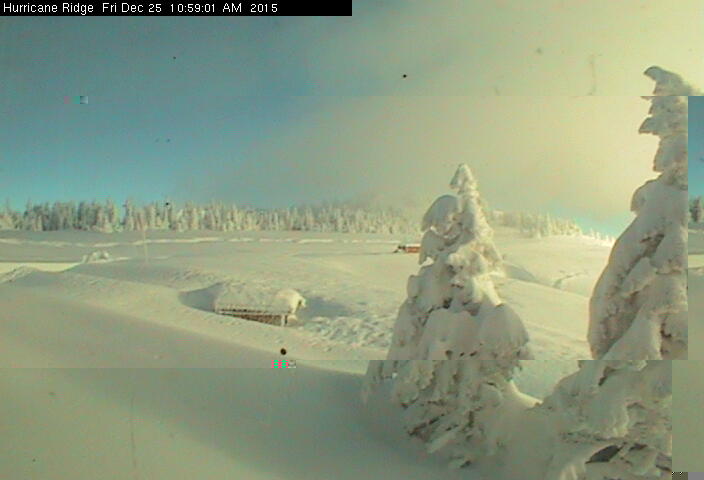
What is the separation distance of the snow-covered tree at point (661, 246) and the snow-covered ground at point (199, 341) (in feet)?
0.52

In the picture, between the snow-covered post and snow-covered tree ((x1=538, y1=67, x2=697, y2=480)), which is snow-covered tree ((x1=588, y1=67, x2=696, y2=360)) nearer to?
snow-covered tree ((x1=538, y1=67, x2=697, y2=480))

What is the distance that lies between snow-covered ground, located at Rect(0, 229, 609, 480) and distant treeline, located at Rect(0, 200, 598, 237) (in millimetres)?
50

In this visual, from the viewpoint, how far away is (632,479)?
204 centimetres

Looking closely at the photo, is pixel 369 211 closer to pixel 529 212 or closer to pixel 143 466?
pixel 529 212

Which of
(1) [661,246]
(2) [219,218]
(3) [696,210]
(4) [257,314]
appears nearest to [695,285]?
(1) [661,246]

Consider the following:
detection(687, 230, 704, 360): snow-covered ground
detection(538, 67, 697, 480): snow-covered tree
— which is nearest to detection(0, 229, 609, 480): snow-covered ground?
detection(538, 67, 697, 480): snow-covered tree

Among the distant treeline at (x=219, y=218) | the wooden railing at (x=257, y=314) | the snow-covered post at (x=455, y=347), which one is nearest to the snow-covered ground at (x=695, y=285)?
the distant treeline at (x=219, y=218)

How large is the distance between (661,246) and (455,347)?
1.18 m

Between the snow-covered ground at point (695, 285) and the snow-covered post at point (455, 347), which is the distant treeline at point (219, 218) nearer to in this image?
the snow-covered post at point (455, 347)

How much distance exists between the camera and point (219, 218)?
82.4 inches

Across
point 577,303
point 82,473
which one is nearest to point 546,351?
point 577,303

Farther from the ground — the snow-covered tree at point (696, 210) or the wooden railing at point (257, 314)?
the snow-covered tree at point (696, 210)

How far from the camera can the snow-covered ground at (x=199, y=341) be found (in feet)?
6.84

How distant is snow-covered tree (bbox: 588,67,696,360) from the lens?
1893 mm
